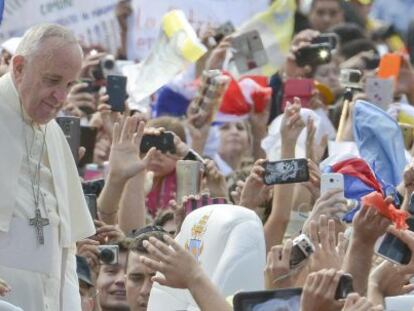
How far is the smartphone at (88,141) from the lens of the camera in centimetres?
1248

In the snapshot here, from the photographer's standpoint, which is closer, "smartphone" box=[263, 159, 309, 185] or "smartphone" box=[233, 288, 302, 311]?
"smartphone" box=[233, 288, 302, 311]

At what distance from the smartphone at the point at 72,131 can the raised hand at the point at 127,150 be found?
191mm

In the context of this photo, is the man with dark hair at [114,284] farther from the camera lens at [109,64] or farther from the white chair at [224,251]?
the camera lens at [109,64]

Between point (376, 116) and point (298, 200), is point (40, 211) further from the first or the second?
point (376, 116)

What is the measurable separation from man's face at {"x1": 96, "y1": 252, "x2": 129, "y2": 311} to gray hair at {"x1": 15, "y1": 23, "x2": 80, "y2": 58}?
1.91m

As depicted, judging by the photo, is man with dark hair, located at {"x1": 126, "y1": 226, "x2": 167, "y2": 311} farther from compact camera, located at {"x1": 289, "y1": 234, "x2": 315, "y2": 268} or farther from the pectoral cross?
compact camera, located at {"x1": 289, "y1": 234, "x2": 315, "y2": 268}

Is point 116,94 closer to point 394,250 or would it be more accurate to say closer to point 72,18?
point 394,250

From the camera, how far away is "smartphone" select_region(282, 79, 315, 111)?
13359 millimetres

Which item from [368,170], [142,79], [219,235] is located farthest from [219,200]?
[142,79]

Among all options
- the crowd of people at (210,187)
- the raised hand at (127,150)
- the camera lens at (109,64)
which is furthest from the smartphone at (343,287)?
the camera lens at (109,64)

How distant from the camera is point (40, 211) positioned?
28.1 feet

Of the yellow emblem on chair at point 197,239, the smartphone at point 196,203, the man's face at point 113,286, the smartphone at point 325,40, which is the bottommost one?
the man's face at point 113,286

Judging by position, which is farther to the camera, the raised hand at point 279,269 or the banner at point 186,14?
the banner at point 186,14

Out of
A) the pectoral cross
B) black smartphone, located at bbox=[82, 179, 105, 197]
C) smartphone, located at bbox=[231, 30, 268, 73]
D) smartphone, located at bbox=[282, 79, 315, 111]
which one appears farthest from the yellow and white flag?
the pectoral cross
